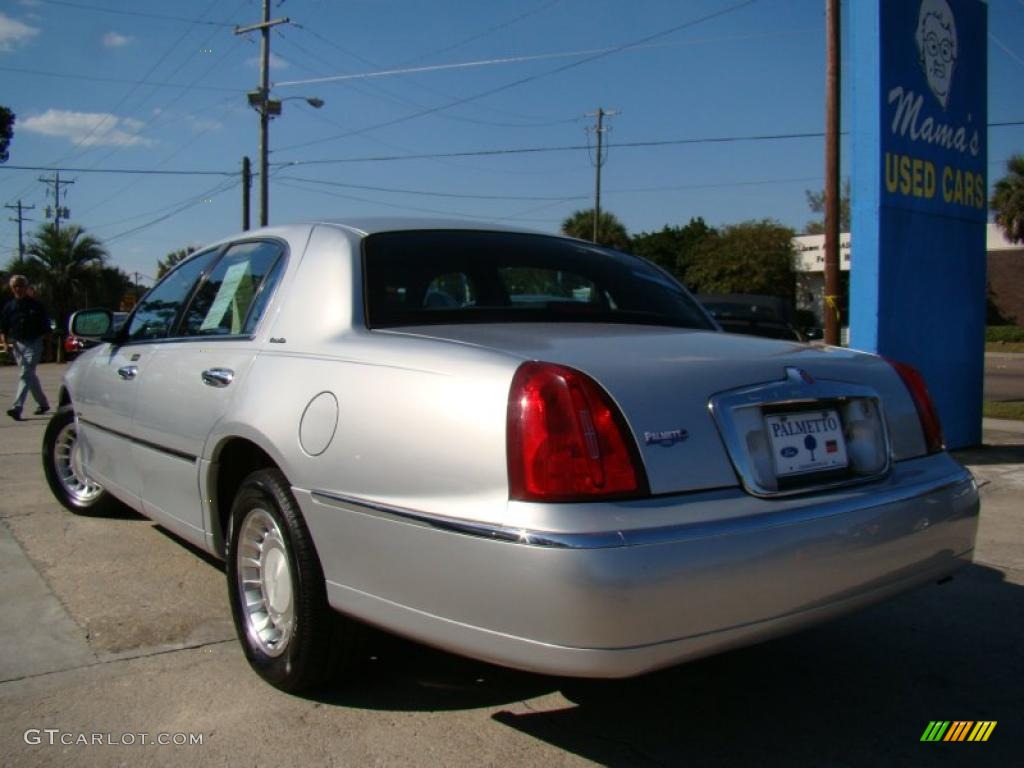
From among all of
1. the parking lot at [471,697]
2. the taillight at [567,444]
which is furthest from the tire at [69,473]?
the taillight at [567,444]

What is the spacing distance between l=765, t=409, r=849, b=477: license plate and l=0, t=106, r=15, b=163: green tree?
40.0 meters

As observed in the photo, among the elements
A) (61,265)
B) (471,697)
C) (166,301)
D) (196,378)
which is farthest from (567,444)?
(61,265)

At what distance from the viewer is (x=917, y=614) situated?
390 centimetres

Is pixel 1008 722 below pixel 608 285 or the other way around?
below

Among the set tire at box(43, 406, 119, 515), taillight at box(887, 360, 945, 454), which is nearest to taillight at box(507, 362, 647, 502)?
taillight at box(887, 360, 945, 454)

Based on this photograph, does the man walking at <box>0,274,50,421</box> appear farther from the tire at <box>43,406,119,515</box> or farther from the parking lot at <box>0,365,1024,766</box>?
the parking lot at <box>0,365,1024,766</box>

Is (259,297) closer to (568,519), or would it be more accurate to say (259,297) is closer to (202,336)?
(202,336)

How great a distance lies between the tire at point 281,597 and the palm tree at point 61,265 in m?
36.9

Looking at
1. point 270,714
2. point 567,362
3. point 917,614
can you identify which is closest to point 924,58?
point 917,614

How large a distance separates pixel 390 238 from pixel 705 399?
4.71ft

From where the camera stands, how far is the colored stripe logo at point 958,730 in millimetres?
2768

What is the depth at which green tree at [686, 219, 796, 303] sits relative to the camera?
46.5 metres

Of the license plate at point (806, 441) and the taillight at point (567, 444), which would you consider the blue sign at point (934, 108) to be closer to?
the license plate at point (806, 441)

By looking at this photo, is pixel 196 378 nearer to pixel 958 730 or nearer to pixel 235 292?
pixel 235 292
